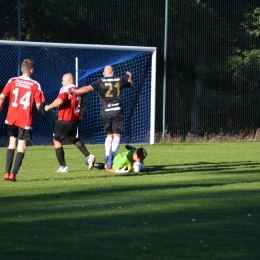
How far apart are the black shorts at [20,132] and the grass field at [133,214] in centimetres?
64

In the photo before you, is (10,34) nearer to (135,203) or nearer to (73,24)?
(73,24)

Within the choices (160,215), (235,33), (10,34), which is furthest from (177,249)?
(235,33)

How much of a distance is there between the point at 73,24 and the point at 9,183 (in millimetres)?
14077

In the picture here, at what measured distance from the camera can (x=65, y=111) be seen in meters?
13.3

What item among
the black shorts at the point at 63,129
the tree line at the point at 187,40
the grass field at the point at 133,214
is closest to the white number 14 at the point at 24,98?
the grass field at the point at 133,214

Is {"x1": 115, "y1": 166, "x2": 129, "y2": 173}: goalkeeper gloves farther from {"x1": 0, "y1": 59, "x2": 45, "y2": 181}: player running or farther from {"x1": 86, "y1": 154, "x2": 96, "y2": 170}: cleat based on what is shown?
{"x1": 0, "y1": 59, "x2": 45, "y2": 181}: player running

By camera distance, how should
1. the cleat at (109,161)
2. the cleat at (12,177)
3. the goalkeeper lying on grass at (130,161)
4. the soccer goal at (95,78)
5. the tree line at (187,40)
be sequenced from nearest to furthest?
the cleat at (12,177)
the goalkeeper lying on grass at (130,161)
the cleat at (109,161)
the soccer goal at (95,78)
the tree line at (187,40)

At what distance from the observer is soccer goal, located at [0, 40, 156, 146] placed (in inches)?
850

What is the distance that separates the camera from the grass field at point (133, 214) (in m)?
6.13

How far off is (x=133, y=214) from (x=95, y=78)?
1438 centimetres

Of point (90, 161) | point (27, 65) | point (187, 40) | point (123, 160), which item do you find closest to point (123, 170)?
point (123, 160)

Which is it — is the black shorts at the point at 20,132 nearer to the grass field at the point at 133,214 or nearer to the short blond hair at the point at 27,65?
the grass field at the point at 133,214

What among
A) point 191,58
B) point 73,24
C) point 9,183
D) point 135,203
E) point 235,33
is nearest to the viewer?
point 135,203

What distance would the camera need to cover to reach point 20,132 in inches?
452
